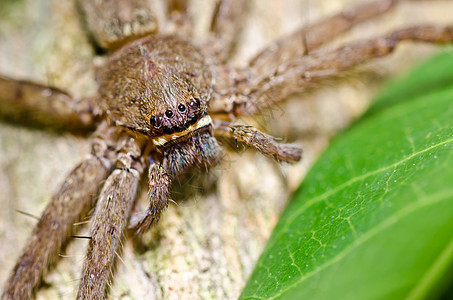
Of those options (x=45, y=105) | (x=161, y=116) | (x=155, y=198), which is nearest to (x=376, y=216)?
(x=155, y=198)

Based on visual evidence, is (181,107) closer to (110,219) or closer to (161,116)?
(161,116)

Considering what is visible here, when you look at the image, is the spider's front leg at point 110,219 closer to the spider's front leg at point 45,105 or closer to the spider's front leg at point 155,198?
the spider's front leg at point 155,198

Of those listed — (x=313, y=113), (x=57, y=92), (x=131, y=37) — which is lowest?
(x=313, y=113)

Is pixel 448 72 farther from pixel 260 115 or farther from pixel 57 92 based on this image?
pixel 57 92

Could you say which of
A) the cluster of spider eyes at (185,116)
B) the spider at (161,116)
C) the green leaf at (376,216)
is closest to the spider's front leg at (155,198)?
the spider at (161,116)

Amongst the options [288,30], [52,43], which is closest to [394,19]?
[288,30]

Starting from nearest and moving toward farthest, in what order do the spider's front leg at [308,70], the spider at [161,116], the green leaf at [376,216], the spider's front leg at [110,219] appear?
the green leaf at [376,216]
the spider's front leg at [110,219]
the spider at [161,116]
the spider's front leg at [308,70]

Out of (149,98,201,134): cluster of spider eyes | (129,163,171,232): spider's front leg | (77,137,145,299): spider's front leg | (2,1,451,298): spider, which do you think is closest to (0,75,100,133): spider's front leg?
(2,1,451,298): spider
